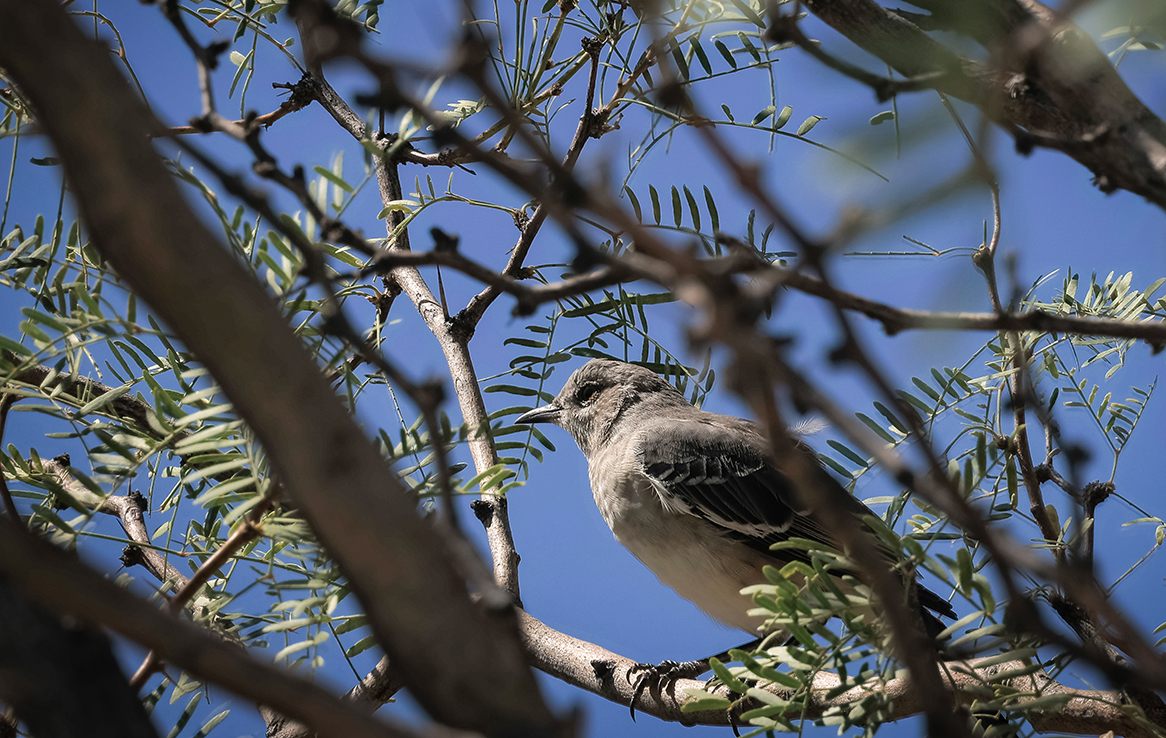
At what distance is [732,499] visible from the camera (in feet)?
9.93

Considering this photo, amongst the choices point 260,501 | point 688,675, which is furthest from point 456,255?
point 688,675

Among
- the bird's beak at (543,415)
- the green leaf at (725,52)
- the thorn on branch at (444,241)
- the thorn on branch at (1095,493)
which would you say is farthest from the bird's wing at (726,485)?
the thorn on branch at (444,241)

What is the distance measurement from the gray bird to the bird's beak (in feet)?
0.05

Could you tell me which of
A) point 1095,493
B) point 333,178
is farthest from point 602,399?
point 333,178

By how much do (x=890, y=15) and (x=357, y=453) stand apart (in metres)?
0.74

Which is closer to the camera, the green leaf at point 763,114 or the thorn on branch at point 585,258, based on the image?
the thorn on branch at point 585,258

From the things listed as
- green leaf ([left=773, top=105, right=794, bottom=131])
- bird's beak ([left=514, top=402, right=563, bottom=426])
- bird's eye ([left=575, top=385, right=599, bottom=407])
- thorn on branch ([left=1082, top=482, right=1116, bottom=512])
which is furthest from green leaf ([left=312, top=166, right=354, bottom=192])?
bird's eye ([left=575, top=385, right=599, bottom=407])

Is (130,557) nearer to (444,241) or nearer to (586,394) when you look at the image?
(444,241)

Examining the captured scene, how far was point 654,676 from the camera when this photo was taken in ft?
8.37

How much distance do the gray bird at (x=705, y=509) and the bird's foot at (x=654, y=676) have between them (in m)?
0.29

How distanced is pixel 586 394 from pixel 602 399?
0.29 feet

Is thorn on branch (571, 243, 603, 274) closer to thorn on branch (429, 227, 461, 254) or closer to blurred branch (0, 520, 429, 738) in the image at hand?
thorn on branch (429, 227, 461, 254)

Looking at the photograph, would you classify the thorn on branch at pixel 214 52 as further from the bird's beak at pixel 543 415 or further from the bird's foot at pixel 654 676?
the bird's beak at pixel 543 415

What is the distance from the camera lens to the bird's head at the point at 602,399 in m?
3.85
